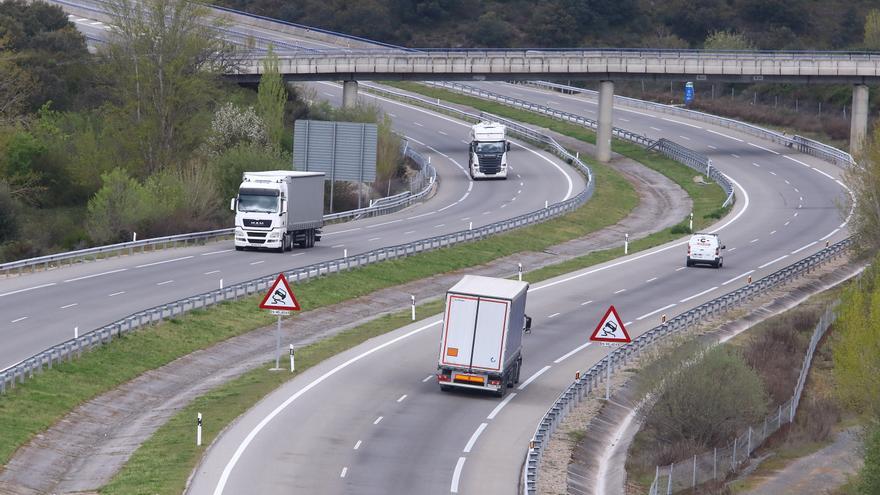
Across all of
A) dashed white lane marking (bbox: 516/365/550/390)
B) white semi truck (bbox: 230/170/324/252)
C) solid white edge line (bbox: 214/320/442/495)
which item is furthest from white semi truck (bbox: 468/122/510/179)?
dashed white lane marking (bbox: 516/365/550/390)

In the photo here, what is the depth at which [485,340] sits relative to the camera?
39.7 m

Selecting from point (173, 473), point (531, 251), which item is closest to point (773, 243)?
point (531, 251)

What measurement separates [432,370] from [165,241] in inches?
1027

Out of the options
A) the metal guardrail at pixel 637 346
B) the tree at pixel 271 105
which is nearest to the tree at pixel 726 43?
the tree at pixel 271 105

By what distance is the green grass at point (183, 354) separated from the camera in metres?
34.0

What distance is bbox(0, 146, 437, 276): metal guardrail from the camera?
5784cm

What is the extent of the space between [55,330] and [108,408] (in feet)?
22.3

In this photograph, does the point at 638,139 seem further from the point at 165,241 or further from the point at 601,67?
the point at 165,241

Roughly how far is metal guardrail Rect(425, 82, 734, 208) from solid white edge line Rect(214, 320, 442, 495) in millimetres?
47071

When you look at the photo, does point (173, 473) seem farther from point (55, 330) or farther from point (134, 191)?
point (134, 191)

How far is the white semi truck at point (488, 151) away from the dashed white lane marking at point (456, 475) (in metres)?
66.6

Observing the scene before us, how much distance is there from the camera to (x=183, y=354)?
46531 millimetres

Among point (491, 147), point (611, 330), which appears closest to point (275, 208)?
point (611, 330)

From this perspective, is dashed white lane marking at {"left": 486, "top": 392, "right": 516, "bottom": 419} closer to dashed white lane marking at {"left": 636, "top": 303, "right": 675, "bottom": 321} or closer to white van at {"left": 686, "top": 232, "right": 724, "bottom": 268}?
dashed white lane marking at {"left": 636, "top": 303, "right": 675, "bottom": 321}
